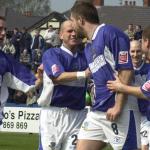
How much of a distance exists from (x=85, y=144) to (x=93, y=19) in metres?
1.37

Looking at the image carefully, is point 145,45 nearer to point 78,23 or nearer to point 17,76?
point 78,23

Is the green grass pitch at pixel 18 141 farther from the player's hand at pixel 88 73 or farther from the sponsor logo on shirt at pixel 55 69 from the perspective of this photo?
the player's hand at pixel 88 73

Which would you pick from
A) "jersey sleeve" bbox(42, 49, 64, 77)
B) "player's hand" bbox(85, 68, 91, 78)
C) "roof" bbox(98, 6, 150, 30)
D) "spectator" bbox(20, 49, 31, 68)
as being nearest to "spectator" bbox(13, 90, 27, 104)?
"spectator" bbox(20, 49, 31, 68)

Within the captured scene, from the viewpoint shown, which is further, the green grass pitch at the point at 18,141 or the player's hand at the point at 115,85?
the green grass pitch at the point at 18,141

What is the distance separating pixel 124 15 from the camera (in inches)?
2140

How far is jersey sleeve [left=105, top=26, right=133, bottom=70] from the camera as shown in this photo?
790 centimetres

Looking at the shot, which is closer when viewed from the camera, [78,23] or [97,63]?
[97,63]

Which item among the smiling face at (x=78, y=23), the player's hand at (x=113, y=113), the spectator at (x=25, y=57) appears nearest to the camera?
the player's hand at (x=113, y=113)

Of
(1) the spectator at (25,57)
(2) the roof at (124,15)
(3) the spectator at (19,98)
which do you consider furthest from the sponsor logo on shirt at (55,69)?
(2) the roof at (124,15)

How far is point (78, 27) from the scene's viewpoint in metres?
8.30

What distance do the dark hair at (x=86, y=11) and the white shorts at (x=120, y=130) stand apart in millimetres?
1028

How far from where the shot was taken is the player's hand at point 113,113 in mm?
7887

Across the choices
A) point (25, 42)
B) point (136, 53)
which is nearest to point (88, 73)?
point (136, 53)

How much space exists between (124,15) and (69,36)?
45.1m
